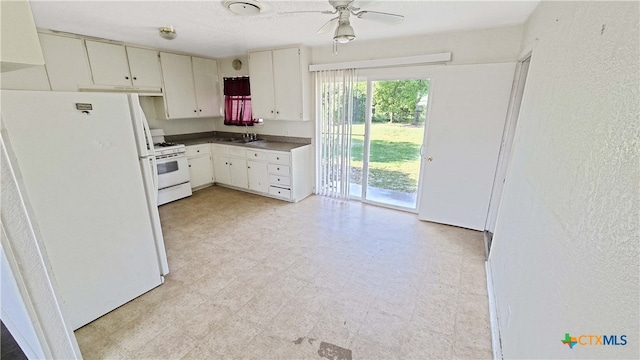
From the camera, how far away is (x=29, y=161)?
58.9 inches

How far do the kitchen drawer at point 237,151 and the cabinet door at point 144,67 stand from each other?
1.42 metres

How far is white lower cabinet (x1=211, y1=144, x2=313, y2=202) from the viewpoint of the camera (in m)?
4.09

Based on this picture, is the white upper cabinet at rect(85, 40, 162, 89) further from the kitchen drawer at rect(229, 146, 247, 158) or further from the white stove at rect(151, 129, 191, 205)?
the kitchen drawer at rect(229, 146, 247, 158)

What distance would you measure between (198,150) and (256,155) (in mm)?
1130

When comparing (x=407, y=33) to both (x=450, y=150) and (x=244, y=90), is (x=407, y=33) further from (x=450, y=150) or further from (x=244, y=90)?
(x=244, y=90)

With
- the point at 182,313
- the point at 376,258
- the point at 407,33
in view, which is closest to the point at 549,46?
the point at 407,33

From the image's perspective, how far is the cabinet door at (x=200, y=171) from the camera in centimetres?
456

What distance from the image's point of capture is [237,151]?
4508mm

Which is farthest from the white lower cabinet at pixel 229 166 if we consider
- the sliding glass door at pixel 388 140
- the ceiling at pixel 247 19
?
the sliding glass door at pixel 388 140

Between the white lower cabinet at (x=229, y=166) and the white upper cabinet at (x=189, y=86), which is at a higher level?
the white upper cabinet at (x=189, y=86)

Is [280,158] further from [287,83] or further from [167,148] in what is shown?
[167,148]

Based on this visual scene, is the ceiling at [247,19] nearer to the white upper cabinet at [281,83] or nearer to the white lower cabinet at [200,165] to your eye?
the white upper cabinet at [281,83]

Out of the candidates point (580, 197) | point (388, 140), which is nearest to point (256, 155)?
point (388, 140)

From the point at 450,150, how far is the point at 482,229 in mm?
1047
